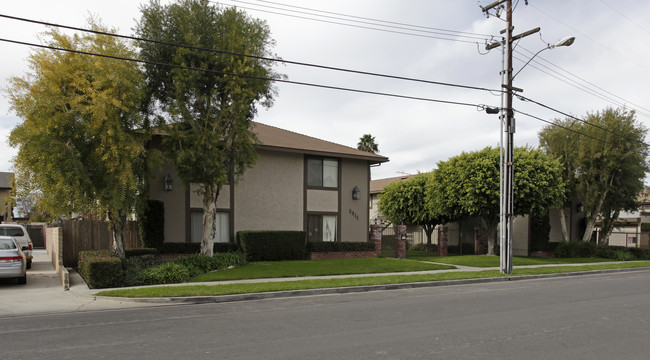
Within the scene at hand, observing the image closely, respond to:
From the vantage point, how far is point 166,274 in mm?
14062

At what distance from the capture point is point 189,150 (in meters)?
16.5

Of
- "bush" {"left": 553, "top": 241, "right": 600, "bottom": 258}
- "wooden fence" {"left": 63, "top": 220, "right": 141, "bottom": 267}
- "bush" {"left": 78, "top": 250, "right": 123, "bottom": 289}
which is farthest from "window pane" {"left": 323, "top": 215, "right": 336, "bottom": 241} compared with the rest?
"bush" {"left": 553, "top": 241, "right": 600, "bottom": 258}

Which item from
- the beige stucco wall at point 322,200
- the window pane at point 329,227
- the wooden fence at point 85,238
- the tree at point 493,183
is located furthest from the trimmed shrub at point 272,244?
the tree at point 493,183

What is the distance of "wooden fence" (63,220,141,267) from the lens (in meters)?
18.4

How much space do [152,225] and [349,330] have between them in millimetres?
13158

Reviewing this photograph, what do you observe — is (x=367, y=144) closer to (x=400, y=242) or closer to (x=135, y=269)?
(x=400, y=242)

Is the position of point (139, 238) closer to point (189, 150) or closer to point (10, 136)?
point (189, 150)

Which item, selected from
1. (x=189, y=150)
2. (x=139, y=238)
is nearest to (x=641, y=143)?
(x=189, y=150)

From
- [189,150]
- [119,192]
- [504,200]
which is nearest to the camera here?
[119,192]

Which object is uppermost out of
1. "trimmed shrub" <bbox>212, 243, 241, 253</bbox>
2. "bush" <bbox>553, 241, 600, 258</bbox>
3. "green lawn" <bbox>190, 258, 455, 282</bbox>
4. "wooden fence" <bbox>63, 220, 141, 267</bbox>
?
"wooden fence" <bbox>63, 220, 141, 267</bbox>

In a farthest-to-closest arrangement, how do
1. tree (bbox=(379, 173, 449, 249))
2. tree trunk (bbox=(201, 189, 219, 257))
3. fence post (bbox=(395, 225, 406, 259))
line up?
tree (bbox=(379, 173, 449, 249)) < fence post (bbox=(395, 225, 406, 259)) < tree trunk (bbox=(201, 189, 219, 257))

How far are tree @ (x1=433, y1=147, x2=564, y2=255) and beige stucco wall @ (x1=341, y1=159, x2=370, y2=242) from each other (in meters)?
5.15

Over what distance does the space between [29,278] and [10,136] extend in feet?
15.4

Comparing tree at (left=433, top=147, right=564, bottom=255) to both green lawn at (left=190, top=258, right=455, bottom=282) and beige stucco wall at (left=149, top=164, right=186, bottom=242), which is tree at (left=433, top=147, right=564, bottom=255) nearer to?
green lawn at (left=190, top=258, right=455, bottom=282)
